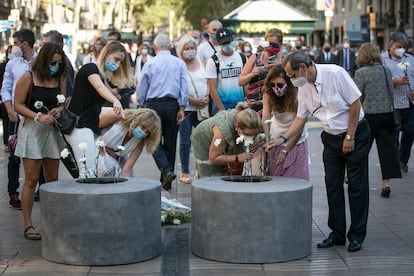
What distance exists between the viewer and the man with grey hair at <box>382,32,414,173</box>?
1146cm

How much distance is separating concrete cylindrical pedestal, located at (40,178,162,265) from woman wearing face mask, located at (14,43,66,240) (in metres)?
0.97

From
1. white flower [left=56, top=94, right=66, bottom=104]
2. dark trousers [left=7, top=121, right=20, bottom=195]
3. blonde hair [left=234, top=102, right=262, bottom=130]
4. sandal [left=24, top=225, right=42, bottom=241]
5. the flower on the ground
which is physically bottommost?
sandal [left=24, top=225, right=42, bottom=241]

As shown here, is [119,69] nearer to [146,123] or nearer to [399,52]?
[146,123]

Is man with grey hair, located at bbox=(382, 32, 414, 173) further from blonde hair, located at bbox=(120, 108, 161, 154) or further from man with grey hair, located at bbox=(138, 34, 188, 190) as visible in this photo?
blonde hair, located at bbox=(120, 108, 161, 154)

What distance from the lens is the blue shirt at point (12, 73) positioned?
31.9 ft

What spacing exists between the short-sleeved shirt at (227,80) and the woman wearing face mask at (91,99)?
6.93 ft

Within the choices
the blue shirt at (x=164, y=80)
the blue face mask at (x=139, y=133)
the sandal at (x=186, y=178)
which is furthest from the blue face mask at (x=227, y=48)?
the blue face mask at (x=139, y=133)

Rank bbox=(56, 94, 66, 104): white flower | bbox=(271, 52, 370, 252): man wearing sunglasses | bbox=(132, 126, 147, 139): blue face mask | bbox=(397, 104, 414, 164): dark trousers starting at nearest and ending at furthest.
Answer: bbox=(271, 52, 370, 252): man wearing sunglasses, bbox=(56, 94, 66, 104): white flower, bbox=(132, 126, 147, 139): blue face mask, bbox=(397, 104, 414, 164): dark trousers

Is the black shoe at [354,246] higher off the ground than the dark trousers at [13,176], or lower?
lower

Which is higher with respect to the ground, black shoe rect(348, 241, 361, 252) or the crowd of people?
the crowd of people

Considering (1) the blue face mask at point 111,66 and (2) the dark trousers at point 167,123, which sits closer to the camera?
(1) the blue face mask at point 111,66

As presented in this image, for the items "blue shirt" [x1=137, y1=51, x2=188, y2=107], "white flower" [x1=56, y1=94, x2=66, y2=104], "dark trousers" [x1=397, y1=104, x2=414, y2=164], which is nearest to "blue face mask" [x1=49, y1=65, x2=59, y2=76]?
"white flower" [x1=56, y1=94, x2=66, y2=104]

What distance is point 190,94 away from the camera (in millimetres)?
11469

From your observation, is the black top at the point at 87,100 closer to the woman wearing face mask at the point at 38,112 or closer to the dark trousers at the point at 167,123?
the woman wearing face mask at the point at 38,112
